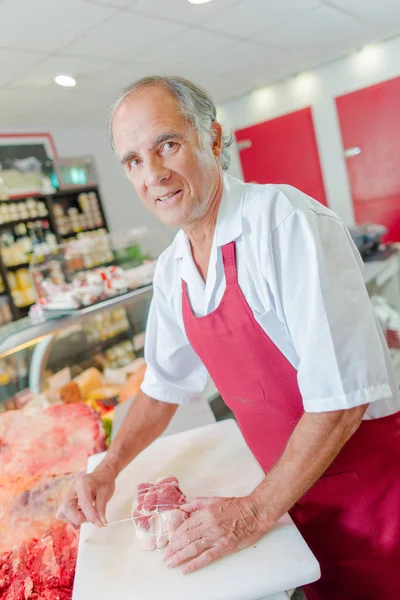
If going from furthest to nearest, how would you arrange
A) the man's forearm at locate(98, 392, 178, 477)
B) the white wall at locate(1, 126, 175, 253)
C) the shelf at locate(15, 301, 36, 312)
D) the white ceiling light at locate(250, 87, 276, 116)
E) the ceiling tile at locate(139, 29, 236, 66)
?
the white ceiling light at locate(250, 87, 276, 116), the white wall at locate(1, 126, 175, 253), the shelf at locate(15, 301, 36, 312), the ceiling tile at locate(139, 29, 236, 66), the man's forearm at locate(98, 392, 178, 477)

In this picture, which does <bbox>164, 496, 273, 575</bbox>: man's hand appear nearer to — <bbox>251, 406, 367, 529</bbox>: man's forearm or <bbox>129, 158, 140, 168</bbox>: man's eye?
<bbox>251, 406, 367, 529</bbox>: man's forearm

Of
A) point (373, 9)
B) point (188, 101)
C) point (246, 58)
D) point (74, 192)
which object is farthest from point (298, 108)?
point (188, 101)

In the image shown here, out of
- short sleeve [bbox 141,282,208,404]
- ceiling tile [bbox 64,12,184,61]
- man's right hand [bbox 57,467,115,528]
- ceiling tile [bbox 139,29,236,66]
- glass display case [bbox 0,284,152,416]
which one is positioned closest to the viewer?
man's right hand [bbox 57,467,115,528]

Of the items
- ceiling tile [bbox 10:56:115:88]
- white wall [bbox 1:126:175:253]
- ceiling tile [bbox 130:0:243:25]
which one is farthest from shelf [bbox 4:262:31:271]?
ceiling tile [bbox 130:0:243:25]

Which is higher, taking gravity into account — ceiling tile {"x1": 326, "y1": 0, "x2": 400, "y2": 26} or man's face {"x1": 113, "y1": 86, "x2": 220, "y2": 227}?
ceiling tile {"x1": 326, "y1": 0, "x2": 400, "y2": 26}

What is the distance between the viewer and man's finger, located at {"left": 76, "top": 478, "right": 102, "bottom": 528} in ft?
3.50

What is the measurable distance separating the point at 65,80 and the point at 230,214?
3943 millimetres

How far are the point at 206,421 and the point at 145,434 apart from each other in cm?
44

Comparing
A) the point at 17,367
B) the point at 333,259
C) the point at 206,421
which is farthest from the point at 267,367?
the point at 17,367

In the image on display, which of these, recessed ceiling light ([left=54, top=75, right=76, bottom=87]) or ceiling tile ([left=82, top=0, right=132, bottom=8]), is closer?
ceiling tile ([left=82, top=0, right=132, bottom=8])

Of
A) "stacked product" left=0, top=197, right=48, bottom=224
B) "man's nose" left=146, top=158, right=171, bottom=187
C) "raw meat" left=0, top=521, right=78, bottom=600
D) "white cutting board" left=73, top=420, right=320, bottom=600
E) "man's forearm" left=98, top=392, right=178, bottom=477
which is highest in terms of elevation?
"stacked product" left=0, top=197, right=48, bottom=224

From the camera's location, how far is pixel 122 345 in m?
2.58

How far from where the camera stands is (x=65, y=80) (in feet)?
14.3

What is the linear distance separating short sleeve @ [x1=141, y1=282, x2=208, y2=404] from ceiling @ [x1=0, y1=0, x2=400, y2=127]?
237cm
